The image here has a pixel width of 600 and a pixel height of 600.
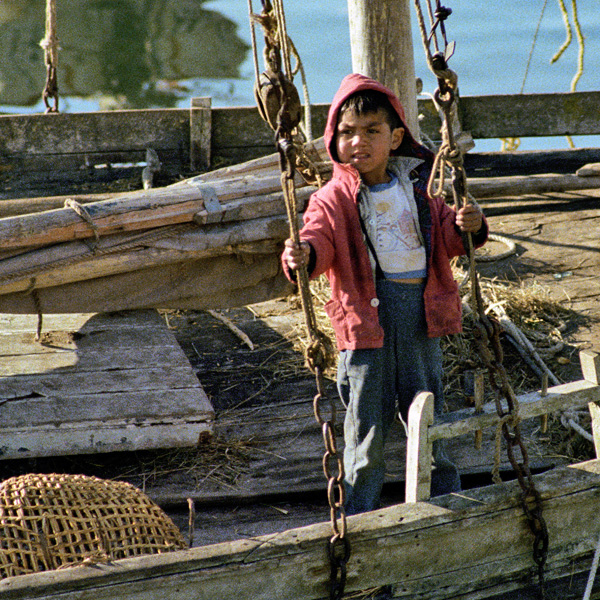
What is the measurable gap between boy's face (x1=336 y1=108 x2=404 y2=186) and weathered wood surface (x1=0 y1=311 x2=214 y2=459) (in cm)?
123

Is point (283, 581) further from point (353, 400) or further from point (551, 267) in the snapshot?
point (551, 267)

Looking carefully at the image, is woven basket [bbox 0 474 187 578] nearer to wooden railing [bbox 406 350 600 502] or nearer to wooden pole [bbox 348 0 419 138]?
wooden railing [bbox 406 350 600 502]

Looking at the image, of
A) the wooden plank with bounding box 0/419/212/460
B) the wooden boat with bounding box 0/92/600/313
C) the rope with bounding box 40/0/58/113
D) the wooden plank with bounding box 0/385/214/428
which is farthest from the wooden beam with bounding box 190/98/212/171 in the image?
the wooden plank with bounding box 0/419/212/460

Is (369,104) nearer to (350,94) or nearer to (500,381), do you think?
(350,94)

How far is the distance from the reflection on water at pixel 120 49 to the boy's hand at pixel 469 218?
12.9 m

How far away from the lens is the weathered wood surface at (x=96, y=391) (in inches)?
134

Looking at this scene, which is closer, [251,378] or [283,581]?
[283,581]

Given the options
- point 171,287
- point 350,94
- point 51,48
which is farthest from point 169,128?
point 350,94

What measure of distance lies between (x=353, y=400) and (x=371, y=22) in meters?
1.93

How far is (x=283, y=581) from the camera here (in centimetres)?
249

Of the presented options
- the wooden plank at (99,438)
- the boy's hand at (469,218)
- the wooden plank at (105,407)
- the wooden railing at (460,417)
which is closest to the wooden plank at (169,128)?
the wooden plank at (105,407)

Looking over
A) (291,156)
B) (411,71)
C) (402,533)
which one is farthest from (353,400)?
(411,71)

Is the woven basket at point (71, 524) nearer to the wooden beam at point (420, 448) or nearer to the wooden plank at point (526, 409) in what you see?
the wooden beam at point (420, 448)

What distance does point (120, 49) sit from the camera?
18.3 meters
